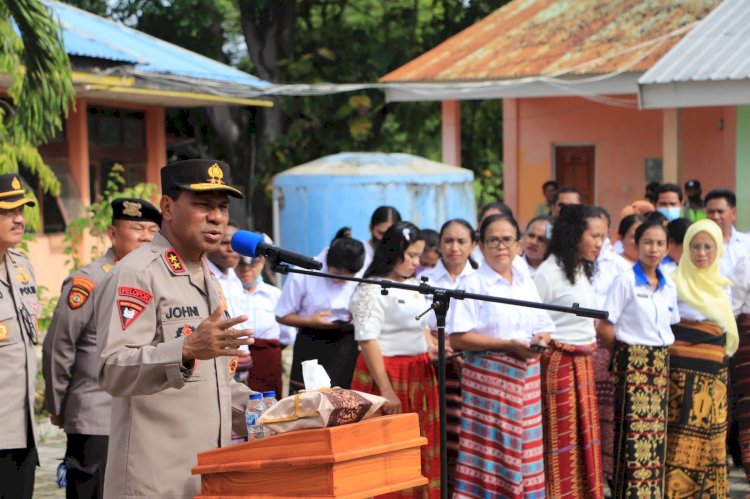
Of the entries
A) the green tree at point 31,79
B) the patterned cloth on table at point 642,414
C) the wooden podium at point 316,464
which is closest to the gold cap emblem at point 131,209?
the wooden podium at point 316,464

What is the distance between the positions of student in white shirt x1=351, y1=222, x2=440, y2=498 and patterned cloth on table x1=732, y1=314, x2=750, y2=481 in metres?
2.28

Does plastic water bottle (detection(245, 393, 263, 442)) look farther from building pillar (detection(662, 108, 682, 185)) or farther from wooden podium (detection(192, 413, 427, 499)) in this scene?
building pillar (detection(662, 108, 682, 185))

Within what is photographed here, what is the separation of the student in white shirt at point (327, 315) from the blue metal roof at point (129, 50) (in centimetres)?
685

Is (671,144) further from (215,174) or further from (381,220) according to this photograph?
(215,174)

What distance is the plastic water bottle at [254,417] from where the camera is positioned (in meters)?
3.93

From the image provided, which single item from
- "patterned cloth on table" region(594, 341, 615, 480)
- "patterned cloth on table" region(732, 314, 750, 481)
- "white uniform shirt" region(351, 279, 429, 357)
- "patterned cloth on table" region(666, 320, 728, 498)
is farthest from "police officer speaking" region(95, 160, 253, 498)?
"patterned cloth on table" region(732, 314, 750, 481)

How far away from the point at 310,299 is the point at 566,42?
391 inches

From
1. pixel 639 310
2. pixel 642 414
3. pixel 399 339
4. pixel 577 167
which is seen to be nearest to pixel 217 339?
pixel 399 339

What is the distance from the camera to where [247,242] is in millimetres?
4016

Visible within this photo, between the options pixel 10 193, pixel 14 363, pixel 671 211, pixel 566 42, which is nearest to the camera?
pixel 14 363

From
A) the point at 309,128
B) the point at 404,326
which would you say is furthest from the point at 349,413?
the point at 309,128

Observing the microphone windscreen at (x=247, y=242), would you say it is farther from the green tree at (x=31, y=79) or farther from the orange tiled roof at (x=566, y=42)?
the orange tiled roof at (x=566, y=42)

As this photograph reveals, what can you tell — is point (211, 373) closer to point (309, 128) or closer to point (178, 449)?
point (178, 449)

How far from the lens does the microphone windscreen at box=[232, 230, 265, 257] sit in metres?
4.01
